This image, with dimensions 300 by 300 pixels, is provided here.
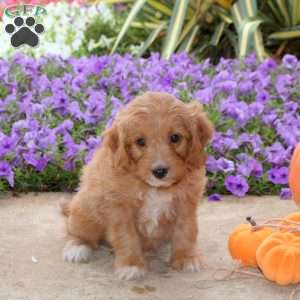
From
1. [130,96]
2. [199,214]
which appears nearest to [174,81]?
[130,96]

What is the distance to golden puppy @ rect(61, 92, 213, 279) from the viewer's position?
12.8 feet

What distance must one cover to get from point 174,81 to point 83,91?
0.87 meters

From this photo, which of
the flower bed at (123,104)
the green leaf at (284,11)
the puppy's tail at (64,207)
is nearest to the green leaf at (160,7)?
the green leaf at (284,11)

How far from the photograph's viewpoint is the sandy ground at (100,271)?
384cm

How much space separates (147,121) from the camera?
390 centimetres

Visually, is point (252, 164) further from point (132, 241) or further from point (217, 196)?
point (132, 241)

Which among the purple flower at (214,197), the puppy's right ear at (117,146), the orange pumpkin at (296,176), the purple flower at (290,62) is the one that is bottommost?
the purple flower at (214,197)

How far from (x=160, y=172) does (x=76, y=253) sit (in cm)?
80

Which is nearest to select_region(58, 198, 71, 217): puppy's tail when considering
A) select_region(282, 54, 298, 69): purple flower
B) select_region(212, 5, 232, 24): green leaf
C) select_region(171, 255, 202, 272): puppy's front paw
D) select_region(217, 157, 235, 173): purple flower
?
select_region(171, 255, 202, 272): puppy's front paw

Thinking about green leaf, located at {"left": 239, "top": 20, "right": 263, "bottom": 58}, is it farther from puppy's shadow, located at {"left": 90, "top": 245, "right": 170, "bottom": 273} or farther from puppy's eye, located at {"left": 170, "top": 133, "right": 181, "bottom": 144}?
puppy's eye, located at {"left": 170, "top": 133, "right": 181, "bottom": 144}

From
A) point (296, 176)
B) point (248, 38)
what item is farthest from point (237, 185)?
point (248, 38)

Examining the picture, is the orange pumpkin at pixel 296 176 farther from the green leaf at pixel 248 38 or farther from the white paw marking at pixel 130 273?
the green leaf at pixel 248 38

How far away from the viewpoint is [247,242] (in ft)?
13.2

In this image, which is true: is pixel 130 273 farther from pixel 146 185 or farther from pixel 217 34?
pixel 217 34
